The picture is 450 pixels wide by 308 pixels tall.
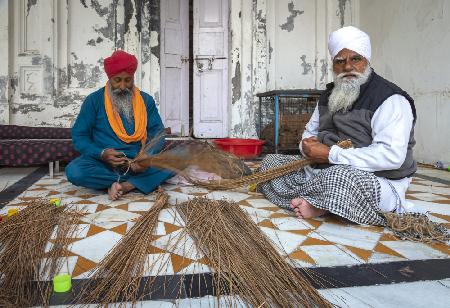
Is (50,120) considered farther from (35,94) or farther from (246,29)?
(246,29)

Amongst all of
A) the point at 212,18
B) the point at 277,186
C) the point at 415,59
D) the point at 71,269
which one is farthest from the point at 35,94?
the point at 415,59

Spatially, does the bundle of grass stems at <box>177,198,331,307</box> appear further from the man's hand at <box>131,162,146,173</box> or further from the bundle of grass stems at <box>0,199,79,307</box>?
the man's hand at <box>131,162,146,173</box>

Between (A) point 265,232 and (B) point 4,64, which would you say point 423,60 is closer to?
(A) point 265,232

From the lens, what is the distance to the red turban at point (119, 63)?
2.50 metres

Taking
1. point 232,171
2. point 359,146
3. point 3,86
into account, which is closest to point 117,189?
point 232,171

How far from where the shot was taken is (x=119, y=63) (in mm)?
2508

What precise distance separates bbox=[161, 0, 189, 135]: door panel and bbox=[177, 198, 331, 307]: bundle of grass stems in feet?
13.6

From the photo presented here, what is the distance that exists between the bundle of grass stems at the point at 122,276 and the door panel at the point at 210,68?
4.27 meters

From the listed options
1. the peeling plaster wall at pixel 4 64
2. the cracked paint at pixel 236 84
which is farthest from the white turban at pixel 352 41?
the peeling plaster wall at pixel 4 64

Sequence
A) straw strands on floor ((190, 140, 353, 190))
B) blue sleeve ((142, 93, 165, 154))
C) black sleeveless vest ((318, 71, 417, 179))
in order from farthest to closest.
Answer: blue sleeve ((142, 93, 165, 154)) < straw strands on floor ((190, 140, 353, 190)) < black sleeveless vest ((318, 71, 417, 179))

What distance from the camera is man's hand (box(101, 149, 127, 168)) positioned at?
2.42m

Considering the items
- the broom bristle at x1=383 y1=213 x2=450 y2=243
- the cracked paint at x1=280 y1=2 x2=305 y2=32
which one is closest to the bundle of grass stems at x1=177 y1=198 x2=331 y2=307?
the broom bristle at x1=383 y1=213 x2=450 y2=243

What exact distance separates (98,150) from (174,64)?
3.53 metres

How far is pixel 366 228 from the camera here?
1874 mm
